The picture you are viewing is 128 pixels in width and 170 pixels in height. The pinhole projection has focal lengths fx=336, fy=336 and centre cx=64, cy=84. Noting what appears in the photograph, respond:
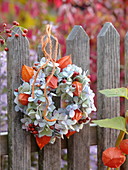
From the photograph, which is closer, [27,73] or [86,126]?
[27,73]

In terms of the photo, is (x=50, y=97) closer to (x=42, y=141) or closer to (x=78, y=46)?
(x=42, y=141)

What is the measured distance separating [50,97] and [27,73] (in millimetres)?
175

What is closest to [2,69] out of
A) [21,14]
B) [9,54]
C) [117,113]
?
[9,54]

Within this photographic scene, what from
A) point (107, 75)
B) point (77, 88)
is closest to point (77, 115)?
point (77, 88)

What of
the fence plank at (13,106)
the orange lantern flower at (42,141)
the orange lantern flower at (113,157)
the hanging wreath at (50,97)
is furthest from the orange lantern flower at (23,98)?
the orange lantern flower at (113,157)

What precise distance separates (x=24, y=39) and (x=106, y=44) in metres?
0.52

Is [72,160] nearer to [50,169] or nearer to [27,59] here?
[50,169]

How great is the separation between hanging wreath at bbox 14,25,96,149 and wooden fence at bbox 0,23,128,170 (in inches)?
3.1

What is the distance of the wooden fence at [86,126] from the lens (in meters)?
1.77

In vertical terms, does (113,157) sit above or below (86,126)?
below

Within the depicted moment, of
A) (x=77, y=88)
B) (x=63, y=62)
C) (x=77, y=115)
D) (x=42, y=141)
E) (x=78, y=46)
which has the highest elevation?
(x=78, y=46)

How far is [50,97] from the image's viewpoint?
5.49ft

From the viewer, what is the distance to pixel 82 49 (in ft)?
6.39

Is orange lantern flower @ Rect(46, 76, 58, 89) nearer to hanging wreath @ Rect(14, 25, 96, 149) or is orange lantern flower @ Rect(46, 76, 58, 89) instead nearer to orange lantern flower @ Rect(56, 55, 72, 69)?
hanging wreath @ Rect(14, 25, 96, 149)
